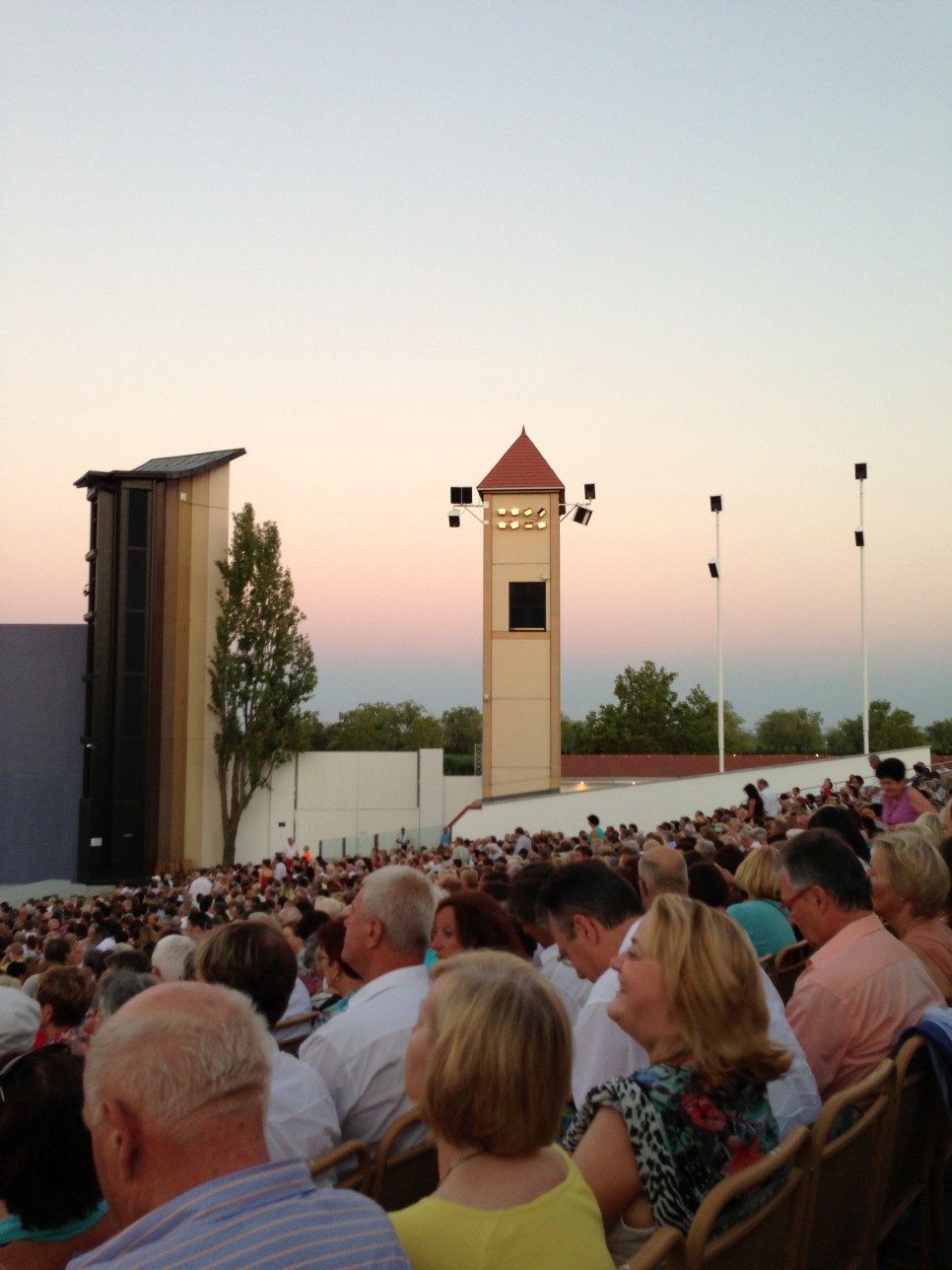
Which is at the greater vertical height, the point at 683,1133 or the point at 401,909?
the point at 401,909

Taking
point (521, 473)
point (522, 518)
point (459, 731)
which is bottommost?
point (459, 731)

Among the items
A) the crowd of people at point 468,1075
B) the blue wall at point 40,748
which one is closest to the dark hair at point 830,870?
the crowd of people at point 468,1075

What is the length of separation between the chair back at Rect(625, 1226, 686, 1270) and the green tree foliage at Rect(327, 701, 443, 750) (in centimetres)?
7864

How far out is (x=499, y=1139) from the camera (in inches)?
75.7

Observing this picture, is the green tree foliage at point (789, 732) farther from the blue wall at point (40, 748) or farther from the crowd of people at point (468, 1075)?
the crowd of people at point (468, 1075)

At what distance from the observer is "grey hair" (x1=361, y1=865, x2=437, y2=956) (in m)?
3.73

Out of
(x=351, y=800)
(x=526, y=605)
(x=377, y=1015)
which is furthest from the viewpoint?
(x=351, y=800)

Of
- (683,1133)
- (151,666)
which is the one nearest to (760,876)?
(683,1133)

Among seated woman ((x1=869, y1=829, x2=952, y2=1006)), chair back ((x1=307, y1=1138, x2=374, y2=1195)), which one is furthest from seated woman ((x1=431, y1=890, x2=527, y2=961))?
seated woman ((x1=869, y1=829, x2=952, y2=1006))

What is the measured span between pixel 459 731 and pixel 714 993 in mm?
92316

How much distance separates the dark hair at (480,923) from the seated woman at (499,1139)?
181 centimetres

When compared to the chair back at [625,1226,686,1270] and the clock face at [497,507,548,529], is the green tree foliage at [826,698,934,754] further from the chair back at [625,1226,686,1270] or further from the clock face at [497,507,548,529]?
the chair back at [625,1226,686,1270]

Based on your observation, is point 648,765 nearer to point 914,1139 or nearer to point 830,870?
point 830,870

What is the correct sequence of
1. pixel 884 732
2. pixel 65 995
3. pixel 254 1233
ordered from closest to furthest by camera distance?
pixel 254 1233, pixel 65 995, pixel 884 732
